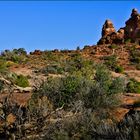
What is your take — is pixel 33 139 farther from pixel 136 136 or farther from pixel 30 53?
pixel 30 53

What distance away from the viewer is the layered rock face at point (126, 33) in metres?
70.5

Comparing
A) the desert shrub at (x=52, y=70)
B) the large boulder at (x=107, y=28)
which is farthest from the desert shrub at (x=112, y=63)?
the large boulder at (x=107, y=28)

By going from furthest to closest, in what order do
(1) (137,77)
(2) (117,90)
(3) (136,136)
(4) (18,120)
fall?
(1) (137,77) → (2) (117,90) → (4) (18,120) → (3) (136,136)

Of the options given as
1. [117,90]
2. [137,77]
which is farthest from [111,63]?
[117,90]

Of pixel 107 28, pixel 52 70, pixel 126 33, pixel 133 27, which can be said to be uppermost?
pixel 107 28

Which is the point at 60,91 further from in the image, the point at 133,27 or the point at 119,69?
the point at 133,27

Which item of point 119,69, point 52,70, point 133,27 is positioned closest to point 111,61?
point 119,69

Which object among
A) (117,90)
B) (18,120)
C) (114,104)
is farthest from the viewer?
(117,90)

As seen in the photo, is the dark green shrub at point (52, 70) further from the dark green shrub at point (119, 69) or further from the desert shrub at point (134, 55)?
the desert shrub at point (134, 55)

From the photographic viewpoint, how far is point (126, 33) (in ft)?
235

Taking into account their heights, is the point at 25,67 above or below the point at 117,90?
above

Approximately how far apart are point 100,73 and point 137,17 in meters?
38.5

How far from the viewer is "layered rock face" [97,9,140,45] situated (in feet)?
231

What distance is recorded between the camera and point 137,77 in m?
45.2
